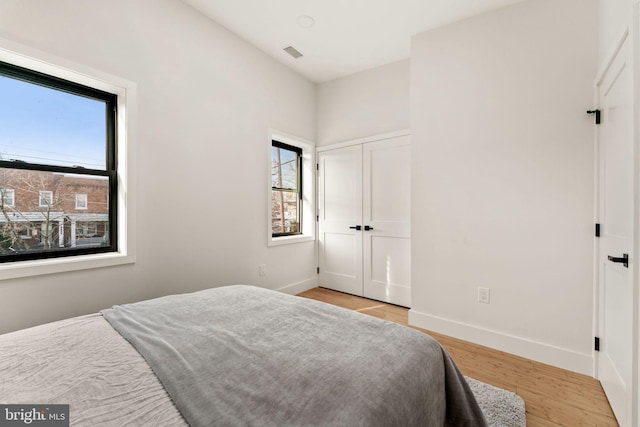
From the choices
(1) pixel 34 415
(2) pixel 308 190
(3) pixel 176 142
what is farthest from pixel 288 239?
(1) pixel 34 415

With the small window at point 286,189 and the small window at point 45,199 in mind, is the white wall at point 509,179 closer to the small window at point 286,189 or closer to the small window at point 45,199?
the small window at point 286,189

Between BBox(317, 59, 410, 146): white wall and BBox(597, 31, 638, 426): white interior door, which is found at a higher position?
BBox(317, 59, 410, 146): white wall

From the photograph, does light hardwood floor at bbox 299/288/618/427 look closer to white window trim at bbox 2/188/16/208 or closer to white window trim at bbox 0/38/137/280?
white window trim at bbox 0/38/137/280

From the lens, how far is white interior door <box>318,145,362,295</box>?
12.1 feet

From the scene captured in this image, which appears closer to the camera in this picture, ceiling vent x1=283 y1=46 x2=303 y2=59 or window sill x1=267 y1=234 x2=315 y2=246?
ceiling vent x1=283 y1=46 x2=303 y2=59

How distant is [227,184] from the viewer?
284 centimetres

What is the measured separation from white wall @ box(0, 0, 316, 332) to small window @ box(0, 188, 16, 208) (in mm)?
475

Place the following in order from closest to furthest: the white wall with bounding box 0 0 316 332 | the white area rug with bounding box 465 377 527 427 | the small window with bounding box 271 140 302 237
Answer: the white area rug with bounding box 465 377 527 427
the white wall with bounding box 0 0 316 332
the small window with bounding box 271 140 302 237

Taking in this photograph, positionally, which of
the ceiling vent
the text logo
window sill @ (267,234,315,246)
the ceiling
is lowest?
the text logo

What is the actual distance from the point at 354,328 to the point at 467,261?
1.75 meters

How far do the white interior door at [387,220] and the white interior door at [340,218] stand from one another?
12 centimetres

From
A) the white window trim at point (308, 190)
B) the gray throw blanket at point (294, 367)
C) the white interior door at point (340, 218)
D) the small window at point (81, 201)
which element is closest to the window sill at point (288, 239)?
the white window trim at point (308, 190)

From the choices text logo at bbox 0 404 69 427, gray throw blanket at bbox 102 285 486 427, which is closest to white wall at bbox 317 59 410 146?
gray throw blanket at bbox 102 285 486 427

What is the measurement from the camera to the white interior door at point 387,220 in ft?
10.8
